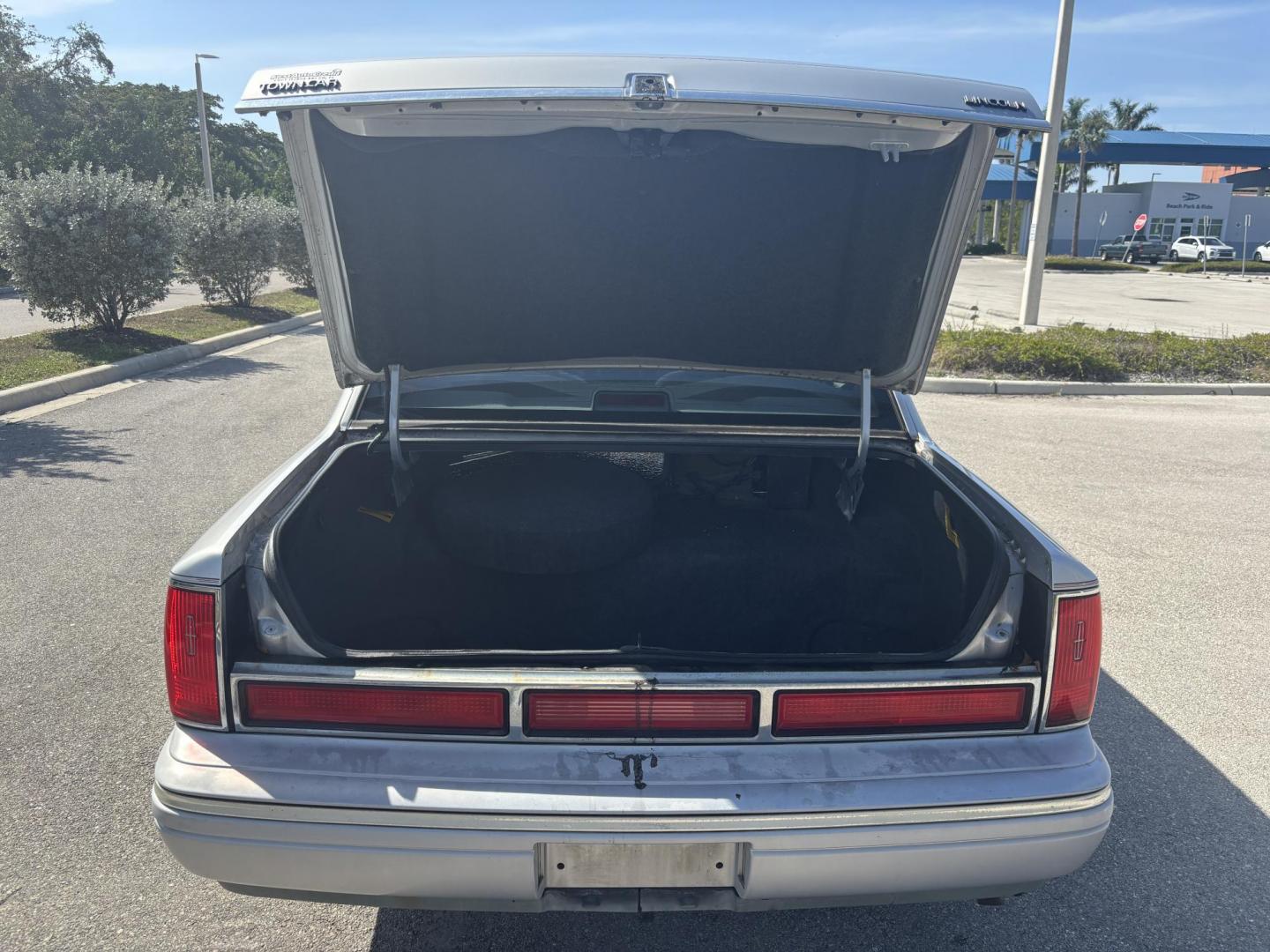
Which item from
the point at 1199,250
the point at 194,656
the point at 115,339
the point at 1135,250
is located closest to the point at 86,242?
the point at 115,339

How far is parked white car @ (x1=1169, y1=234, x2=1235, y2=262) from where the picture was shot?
44.3 metres

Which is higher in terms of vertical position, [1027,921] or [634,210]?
[634,210]

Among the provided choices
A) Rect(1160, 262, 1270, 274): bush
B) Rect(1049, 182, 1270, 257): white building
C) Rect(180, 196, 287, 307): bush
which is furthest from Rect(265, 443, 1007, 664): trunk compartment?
Rect(1049, 182, 1270, 257): white building

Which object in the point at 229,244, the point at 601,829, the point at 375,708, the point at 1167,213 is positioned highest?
the point at 1167,213

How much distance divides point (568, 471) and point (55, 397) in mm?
8200

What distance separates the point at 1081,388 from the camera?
10.4 metres

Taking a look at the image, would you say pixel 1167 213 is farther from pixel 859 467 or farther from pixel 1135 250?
pixel 859 467

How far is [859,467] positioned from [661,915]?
1.46 m

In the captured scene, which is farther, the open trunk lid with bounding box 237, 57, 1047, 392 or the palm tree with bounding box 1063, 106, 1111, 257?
the palm tree with bounding box 1063, 106, 1111, 257

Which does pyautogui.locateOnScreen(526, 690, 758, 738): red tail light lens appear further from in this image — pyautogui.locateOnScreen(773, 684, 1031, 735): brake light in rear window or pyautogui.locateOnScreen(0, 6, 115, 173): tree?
pyautogui.locateOnScreen(0, 6, 115, 173): tree

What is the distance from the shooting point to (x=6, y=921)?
235 centimetres

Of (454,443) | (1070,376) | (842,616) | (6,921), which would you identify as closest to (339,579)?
(454,443)

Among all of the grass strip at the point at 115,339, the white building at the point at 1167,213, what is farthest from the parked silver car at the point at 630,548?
the white building at the point at 1167,213

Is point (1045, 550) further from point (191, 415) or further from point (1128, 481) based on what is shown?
point (191, 415)
